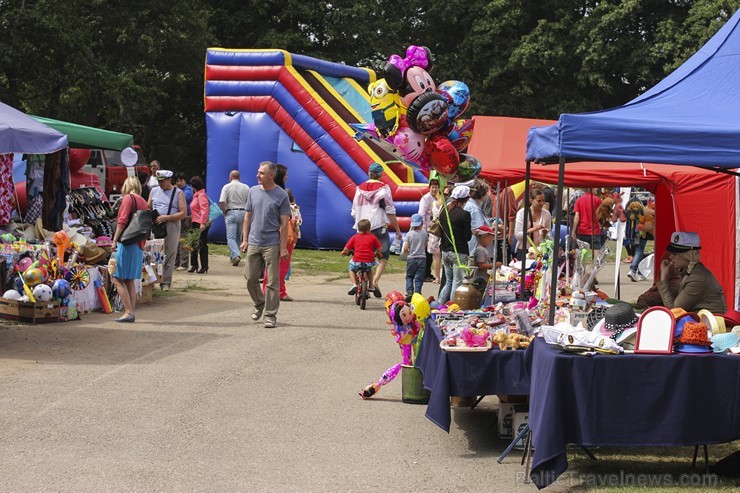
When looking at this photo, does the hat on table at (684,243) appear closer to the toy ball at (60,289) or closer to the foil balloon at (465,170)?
the foil balloon at (465,170)

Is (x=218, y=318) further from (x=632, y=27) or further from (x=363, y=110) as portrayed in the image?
(x=632, y=27)

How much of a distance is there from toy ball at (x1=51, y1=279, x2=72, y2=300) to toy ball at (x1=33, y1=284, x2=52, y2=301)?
12 centimetres

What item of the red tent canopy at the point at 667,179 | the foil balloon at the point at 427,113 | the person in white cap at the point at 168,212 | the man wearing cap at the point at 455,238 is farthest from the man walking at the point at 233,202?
the foil balloon at the point at 427,113

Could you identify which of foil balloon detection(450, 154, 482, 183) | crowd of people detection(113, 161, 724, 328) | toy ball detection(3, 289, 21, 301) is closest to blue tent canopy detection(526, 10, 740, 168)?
crowd of people detection(113, 161, 724, 328)

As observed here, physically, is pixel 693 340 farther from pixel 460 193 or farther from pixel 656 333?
pixel 460 193

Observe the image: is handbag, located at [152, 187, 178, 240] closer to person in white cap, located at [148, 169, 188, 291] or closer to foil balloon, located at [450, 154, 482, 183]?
person in white cap, located at [148, 169, 188, 291]

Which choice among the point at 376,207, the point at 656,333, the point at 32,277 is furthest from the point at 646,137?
the point at 376,207

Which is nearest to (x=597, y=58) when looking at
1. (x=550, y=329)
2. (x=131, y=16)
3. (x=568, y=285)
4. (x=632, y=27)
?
(x=632, y=27)

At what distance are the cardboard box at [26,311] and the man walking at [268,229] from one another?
2.47m

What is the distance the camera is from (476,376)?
25.4 ft

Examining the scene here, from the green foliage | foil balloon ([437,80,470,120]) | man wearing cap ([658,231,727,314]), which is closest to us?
man wearing cap ([658,231,727,314])

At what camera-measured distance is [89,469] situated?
7.09 meters

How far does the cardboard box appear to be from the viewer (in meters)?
13.3

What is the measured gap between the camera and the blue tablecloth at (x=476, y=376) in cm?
771
